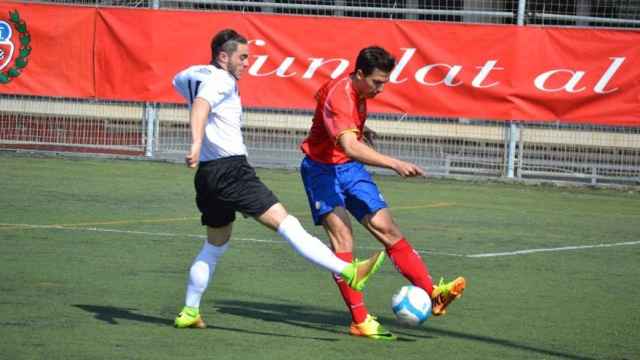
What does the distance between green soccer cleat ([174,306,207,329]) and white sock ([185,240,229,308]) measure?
0.13 ft

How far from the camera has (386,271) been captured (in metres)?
11.5

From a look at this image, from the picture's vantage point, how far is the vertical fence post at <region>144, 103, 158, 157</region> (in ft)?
72.3

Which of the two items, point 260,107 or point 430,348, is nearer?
point 430,348

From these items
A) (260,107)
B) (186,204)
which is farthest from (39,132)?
(186,204)

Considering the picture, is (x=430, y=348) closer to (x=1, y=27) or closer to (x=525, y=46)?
(x=525, y=46)

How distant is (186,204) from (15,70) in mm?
6766

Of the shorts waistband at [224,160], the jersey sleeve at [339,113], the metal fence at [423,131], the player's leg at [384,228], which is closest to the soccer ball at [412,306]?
the player's leg at [384,228]

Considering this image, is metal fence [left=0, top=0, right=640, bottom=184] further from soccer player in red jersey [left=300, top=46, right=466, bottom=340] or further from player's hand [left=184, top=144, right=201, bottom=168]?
player's hand [left=184, top=144, right=201, bottom=168]

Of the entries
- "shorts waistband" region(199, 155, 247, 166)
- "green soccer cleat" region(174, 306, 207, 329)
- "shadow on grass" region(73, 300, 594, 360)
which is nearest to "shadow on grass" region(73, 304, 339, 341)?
"shadow on grass" region(73, 300, 594, 360)

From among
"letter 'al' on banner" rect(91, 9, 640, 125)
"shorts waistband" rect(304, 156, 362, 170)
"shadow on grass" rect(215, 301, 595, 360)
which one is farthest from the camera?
"letter 'al' on banner" rect(91, 9, 640, 125)

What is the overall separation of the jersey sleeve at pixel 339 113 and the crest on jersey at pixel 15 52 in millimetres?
Answer: 14450

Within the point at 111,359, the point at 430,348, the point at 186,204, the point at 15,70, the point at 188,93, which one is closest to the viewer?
the point at 111,359

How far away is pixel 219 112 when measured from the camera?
333 inches

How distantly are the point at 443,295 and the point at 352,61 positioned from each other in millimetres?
12757
